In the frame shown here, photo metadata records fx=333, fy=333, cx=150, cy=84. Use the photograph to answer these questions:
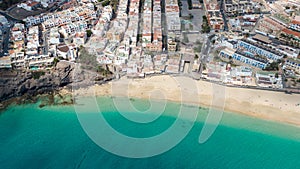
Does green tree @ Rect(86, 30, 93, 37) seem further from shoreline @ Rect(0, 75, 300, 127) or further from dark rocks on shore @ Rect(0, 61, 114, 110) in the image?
shoreline @ Rect(0, 75, 300, 127)

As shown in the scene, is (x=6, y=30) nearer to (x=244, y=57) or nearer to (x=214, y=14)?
(x=214, y=14)

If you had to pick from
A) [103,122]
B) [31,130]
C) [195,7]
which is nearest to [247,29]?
[195,7]

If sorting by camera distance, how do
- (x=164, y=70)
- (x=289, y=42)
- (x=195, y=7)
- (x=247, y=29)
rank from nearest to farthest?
(x=164, y=70) → (x=289, y=42) → (x=247, y=29) → (x=195, y=7)

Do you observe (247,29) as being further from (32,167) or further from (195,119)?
(32,167)

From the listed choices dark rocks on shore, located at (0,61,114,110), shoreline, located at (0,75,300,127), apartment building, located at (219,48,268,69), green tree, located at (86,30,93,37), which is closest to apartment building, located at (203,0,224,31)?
apartment building, located at (219,48,268,69)

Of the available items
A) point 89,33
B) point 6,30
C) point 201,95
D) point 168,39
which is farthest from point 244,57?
point 6,30

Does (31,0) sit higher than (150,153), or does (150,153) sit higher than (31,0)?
(31,0)
